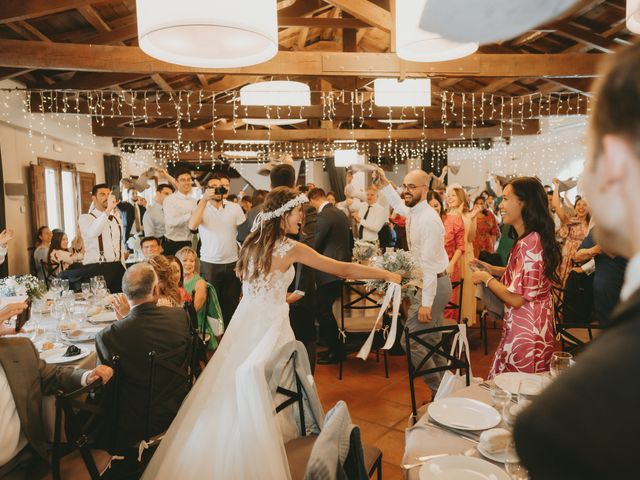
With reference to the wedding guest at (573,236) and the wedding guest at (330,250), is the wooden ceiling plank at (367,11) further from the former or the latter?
the wedding guest at (573,236)

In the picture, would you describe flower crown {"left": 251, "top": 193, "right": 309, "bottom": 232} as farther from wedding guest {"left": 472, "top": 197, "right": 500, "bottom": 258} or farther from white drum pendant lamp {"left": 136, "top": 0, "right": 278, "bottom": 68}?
wedding guest {"left": 472, "top": 197, "right": 500, "bottom": 258}

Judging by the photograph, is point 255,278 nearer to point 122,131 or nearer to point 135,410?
point 135,410

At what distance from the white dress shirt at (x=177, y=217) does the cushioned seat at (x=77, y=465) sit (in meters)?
3.41

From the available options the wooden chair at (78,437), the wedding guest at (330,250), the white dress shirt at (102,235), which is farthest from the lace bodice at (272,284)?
the white dress shirt at (102,235)

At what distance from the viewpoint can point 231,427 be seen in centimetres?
217

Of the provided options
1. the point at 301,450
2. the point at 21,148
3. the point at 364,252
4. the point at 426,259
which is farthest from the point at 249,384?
the point at 21,148

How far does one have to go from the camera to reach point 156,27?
1543 mm

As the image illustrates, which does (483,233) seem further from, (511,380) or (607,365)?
(607,365)

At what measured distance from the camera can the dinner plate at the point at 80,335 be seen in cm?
283

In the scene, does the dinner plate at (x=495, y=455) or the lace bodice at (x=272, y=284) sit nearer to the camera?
the dinner plate at (x=495, y=455)

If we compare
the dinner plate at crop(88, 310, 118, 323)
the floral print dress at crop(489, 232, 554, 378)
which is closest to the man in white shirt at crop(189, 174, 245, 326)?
the dinner plate at crop(88, 310, 118, 323)

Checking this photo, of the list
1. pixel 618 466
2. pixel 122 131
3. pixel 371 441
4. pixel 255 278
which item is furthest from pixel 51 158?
pixel 618 466

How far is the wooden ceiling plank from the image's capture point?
464cm

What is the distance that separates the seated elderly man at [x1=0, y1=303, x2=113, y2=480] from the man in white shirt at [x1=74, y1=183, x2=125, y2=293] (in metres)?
2.81
